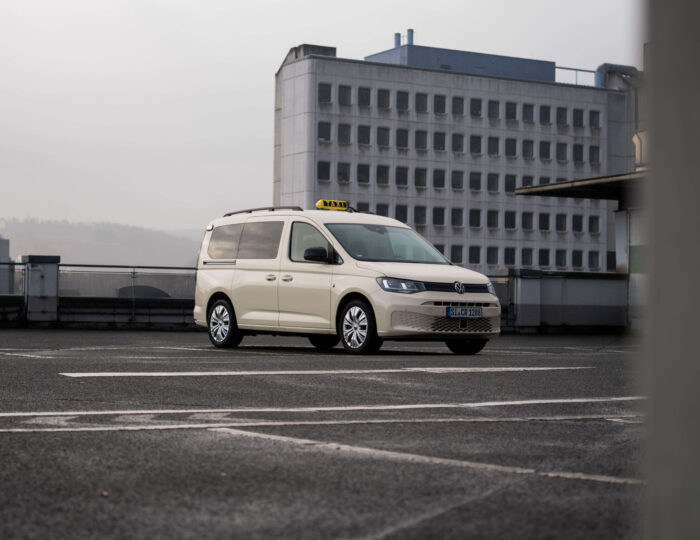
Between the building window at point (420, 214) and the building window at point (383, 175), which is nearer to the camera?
the building window at point (383, 175)

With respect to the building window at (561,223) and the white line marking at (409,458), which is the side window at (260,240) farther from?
the building window at (561,223)

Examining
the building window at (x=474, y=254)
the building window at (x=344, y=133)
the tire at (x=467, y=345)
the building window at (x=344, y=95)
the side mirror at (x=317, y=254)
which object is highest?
the building window at (x=344, y=95)

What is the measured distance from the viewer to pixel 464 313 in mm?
15000

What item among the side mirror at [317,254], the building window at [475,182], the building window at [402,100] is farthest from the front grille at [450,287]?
the building window at [475,182]

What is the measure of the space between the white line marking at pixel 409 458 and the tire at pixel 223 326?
10390 mm

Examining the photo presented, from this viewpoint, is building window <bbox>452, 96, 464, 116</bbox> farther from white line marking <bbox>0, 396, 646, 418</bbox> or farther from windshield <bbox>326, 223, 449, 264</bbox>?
white line marking <bbox>0, 396, 646, 418</bbox>

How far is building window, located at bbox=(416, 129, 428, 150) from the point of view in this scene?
4080 inches

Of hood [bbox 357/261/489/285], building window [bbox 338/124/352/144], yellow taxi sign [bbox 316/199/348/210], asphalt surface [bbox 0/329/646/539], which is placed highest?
building window [bbox 338/124/352/144]

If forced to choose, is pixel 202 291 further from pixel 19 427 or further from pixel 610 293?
pixel 610 293

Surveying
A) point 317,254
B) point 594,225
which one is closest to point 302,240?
point 317,254

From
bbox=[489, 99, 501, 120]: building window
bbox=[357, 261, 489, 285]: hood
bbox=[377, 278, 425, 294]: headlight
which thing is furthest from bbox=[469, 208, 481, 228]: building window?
bbox=[377, 278, 425, 294]: headlight

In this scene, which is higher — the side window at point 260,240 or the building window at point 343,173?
the building window at point 343,173

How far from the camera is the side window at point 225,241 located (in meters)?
17.4

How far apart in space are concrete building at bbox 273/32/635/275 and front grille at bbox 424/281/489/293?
268 feet
